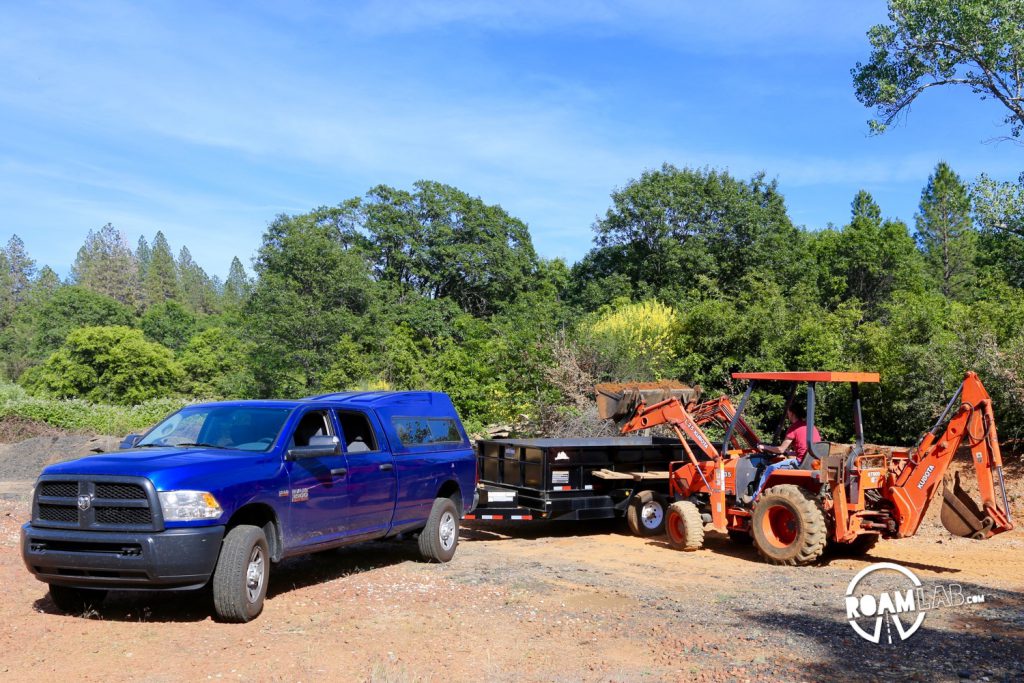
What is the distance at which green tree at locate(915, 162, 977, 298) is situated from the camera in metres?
59.8

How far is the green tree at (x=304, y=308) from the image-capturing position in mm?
43594

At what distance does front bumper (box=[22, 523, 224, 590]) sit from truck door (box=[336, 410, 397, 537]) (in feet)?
6.66

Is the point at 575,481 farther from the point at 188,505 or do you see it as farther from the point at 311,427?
the point at 188,505

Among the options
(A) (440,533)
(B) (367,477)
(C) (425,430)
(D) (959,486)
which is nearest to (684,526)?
(D) (959,486)

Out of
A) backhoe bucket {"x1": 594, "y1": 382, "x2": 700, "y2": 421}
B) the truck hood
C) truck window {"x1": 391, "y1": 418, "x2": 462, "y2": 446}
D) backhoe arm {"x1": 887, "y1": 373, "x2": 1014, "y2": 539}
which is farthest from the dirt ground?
backhoe bucket {"x1": 594, "y1": 382, "x2": 700, "y2": 421}

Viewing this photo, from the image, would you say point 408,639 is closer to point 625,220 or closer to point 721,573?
point 721,573

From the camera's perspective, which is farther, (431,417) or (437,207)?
(437,207)

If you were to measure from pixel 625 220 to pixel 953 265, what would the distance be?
92.6ft

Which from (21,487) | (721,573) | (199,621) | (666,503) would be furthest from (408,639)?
(21,487)

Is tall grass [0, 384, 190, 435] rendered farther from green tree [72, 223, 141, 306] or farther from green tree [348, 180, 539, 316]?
green tree [72, 223, 141, 306]

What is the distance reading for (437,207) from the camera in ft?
181

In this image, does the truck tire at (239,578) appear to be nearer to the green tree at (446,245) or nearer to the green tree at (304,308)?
the green tree at (304,308)

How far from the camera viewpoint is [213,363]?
64625 mm

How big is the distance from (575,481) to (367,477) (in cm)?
527
